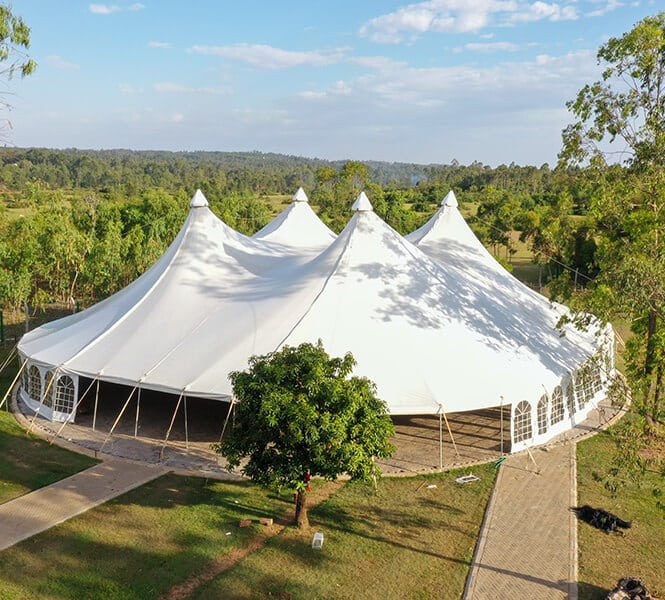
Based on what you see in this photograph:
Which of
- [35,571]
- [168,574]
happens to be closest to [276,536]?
[168,574]

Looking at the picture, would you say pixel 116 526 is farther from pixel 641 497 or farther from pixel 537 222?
pixel 537 222

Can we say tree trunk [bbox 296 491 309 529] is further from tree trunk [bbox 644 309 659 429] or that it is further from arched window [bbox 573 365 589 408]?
arched window [bbox 573 365 589 408]

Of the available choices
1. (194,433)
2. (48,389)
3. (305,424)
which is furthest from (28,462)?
(305,424)

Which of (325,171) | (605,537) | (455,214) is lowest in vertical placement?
(605,537)

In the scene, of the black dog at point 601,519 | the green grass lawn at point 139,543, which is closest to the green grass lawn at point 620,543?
the black dog at point 601,519

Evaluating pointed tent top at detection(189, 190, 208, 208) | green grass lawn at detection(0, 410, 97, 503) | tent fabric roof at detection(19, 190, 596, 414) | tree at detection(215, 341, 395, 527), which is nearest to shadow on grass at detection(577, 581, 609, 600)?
tree at detection(215, 341, 395, 527)
